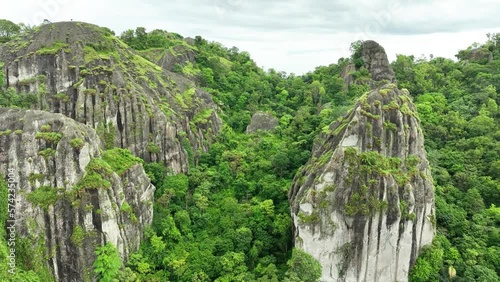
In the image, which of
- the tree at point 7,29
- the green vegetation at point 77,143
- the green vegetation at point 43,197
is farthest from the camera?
the tree at point 7,29

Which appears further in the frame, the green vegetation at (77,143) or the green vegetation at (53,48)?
the green vegetation at (53,48)

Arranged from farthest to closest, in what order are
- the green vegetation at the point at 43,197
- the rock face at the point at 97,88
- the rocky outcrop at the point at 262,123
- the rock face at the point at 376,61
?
the rock face at the point at 376,61, the rocky outcrop at the point at 262,123, the rock face at the point at 97,88, the green vegetation at the point at 43,197

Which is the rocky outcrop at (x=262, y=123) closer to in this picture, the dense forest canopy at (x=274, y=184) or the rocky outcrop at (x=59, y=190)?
the dense forest canopy at (x=274, y=184)

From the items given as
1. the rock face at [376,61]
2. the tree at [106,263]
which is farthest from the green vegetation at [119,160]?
the rock face at [376,61]

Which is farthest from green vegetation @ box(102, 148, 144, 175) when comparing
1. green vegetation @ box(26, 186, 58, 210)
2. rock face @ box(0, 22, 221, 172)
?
rock face @ box(0, 22, 221, 172)

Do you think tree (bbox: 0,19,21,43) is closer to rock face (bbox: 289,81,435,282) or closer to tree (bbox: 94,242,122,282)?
tree (bbox: 94,242,122,282)
